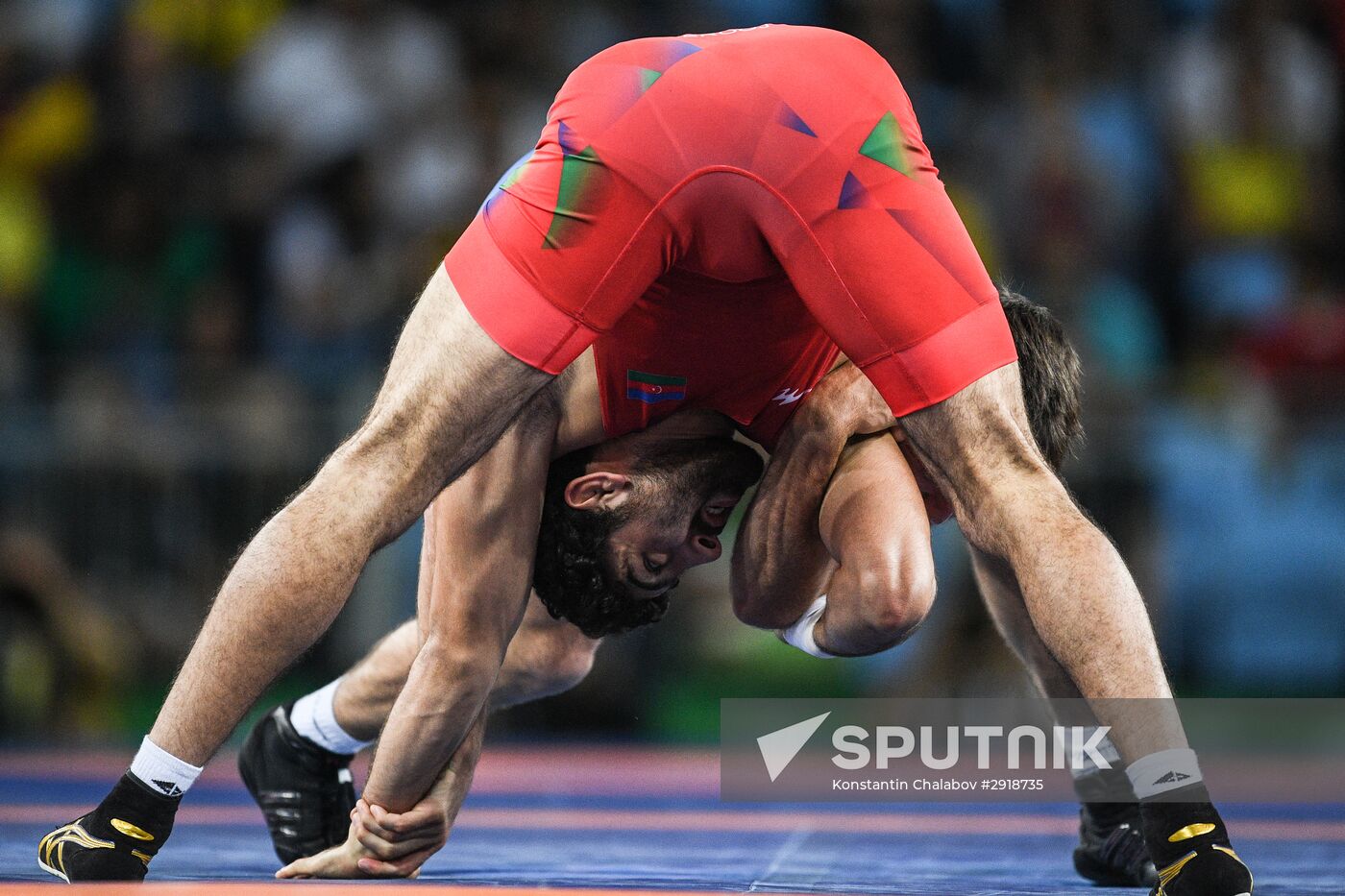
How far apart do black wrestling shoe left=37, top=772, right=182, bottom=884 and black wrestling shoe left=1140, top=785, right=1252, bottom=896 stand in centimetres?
140

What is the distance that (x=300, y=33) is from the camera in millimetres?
6988

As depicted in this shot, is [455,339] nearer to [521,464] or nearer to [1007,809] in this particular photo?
[521,464]

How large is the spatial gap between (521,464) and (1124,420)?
3.56 m

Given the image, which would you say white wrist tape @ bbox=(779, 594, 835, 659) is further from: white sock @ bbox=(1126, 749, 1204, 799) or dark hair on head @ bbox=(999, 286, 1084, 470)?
white sock @ bbox=(1126, 749, 1204, 799)

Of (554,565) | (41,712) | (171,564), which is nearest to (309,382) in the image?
(171,564)

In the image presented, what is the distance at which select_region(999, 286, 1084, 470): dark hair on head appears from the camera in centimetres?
309

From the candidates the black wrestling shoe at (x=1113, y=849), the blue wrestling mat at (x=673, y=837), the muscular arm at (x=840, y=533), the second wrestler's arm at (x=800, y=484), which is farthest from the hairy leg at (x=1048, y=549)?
the black wrestling shoe at (x=1113, y=849)

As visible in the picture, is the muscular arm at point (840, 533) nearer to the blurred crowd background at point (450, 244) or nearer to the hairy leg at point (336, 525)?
the hairy leg at point (336, 525)

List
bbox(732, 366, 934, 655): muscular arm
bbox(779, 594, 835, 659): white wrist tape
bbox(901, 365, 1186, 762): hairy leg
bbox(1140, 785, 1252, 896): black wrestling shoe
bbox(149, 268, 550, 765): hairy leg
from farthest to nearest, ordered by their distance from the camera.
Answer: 1. bbox(779, 594, 835, 659): white wrist tape
2. bbox(732, 366, 934, 655): muscular arm
3. bbox(149, 268, 550, 765): hairy leg
4. bbox(901, 365, 1186, 762): hairy leg
5. bbox(1140, 785, 1252, 896): black wrestling shoe

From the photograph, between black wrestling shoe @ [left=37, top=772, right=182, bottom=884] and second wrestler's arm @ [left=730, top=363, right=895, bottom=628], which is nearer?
black wrestling shoe @ [left=37, top=772, right=182, bottom=884]

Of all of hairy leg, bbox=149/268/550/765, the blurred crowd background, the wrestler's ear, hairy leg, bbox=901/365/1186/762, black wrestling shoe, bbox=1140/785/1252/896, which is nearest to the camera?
black wrestling shoe, bbox=1140/785/1252/896

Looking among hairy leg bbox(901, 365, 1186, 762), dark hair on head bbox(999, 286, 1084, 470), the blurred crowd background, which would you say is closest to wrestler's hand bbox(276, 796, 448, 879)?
hairy leg bbox(901, 365, 1186, 762)

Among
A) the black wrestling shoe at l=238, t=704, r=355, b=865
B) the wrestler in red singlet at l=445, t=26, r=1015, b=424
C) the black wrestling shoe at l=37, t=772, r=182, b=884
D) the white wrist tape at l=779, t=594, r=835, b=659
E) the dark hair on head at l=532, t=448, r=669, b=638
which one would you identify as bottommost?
the black wrestling shoe at l=238, t=704, r=355, b=865

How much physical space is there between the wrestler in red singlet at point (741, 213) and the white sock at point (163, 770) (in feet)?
2.52
